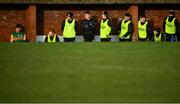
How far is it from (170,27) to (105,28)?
7.87 ft

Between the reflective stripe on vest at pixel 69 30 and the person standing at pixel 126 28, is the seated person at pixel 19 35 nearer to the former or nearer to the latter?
the reflective stripe on vest at pixel 69 30

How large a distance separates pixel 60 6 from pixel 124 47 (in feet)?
29.6

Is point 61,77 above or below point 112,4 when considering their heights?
below

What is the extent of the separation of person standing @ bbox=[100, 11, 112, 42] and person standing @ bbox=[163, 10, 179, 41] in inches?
82.1

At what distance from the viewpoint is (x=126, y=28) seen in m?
17.0

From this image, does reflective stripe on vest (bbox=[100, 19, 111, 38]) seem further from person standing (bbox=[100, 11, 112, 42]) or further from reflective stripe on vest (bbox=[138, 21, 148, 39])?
reflective stripe on vest (bbox=[138, 21, 148, 39])

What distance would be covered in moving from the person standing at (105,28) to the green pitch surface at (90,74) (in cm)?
695

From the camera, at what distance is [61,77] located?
695 cm

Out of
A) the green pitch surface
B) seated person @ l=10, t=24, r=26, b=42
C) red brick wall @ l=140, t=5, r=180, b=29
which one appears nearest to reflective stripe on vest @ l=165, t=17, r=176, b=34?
red brick wall @ l=140, t=5, r=180, b=29

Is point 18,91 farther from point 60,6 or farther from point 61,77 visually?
point 60,6

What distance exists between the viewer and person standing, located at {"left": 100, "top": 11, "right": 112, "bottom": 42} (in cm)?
1727

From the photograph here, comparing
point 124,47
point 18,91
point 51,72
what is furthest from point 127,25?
point 18,91

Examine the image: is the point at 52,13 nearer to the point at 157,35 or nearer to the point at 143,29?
the point at 143,29

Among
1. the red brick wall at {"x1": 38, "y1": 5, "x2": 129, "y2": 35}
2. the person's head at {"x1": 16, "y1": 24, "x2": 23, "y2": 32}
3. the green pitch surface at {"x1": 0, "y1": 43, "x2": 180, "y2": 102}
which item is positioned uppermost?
the red brick wall at {"x1": 38, "y1": 5, "x2": 129, "y2": 35}
